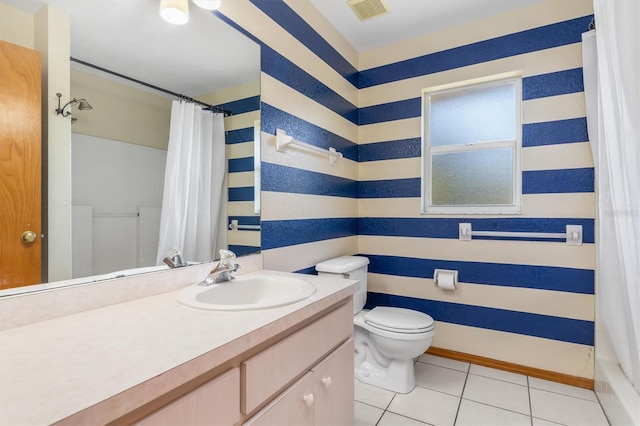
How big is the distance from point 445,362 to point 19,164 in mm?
2569

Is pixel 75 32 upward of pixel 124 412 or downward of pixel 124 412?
upward

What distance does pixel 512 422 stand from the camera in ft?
5.42

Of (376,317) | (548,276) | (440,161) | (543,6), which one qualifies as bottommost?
(376,317)

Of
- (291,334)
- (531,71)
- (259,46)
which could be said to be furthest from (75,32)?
(531,71)

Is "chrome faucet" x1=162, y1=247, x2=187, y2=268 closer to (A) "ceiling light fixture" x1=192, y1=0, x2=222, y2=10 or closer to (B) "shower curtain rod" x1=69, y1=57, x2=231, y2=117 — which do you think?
(B) "shower curtain rod" x1=69, y1=57, x2=231, y2=117

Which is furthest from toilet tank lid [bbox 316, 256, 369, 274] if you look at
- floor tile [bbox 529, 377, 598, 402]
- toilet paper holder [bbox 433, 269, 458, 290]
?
floor tile [bbox 529, 377, 598, 402]

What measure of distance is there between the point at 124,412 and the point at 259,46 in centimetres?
166

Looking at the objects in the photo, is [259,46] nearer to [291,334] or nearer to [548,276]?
[291,334]

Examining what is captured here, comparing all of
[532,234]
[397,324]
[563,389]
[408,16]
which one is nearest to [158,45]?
[408,16]

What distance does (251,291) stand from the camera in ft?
4.65

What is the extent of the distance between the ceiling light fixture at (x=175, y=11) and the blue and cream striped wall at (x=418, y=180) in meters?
0.25

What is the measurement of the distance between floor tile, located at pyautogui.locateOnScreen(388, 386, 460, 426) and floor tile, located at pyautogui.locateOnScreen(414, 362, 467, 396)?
0.21 feet

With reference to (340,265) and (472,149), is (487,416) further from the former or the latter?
(472,149)

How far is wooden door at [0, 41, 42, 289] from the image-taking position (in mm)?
852
